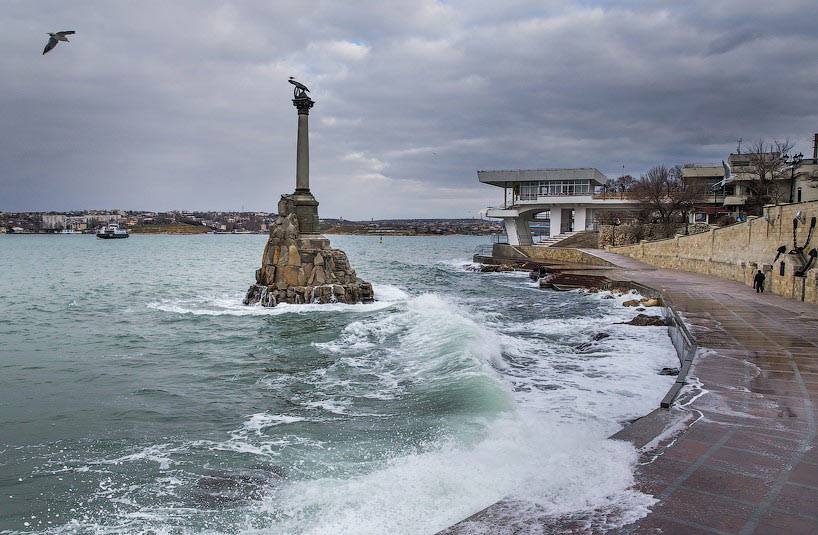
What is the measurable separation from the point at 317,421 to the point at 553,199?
45464 mm

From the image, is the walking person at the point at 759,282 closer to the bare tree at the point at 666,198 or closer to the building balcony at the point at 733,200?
the bare tree at the point at 666,198

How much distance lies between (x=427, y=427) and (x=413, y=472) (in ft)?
5.76

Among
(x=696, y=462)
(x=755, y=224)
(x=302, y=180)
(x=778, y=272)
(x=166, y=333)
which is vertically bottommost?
(x=166, y=333)

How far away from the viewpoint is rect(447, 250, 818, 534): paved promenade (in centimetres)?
428

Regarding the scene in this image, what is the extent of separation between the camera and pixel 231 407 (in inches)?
376

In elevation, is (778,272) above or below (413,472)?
above

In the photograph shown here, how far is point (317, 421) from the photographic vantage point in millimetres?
8672

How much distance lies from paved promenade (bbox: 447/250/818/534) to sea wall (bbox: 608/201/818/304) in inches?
299

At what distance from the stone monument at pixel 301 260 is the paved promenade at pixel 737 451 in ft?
50.2

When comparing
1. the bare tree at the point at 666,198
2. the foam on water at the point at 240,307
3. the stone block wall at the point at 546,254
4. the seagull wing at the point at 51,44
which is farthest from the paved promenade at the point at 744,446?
the bare tree at the point at 666,198

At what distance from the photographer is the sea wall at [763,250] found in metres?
17.3

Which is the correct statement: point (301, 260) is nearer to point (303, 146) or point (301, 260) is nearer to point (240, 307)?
point (240, 307)

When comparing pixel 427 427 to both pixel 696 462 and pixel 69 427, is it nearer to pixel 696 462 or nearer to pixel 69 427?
pixel 696 462

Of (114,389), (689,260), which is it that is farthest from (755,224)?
(114,389)
